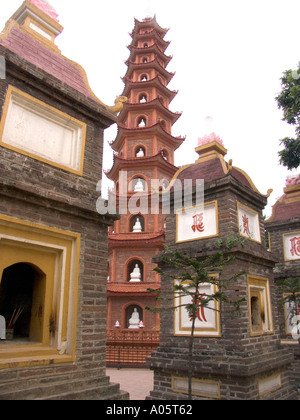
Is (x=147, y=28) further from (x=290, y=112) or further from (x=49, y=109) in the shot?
(x=49, y=109)

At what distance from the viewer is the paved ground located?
33.7 feet

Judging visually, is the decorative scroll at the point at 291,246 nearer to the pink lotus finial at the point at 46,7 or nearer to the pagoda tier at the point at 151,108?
the pink lotus finial at the point at 46,7

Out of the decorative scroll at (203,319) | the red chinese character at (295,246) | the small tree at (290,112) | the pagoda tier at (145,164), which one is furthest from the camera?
the pagoda tier at (145,164)

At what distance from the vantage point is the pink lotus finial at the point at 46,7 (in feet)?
21.2

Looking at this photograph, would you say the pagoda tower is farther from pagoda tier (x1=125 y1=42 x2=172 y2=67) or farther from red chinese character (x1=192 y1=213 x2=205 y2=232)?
red chinese character (x1=192 y1=213 x2=205 y2=232)

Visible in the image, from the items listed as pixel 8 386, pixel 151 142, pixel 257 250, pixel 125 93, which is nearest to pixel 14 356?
pixel 8 386

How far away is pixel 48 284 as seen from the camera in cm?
475

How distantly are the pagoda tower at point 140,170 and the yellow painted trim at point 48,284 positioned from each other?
43.3 ft

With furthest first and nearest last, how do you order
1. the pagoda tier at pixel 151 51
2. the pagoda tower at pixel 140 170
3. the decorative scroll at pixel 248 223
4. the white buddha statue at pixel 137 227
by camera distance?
the pagoda tier at pixel 151 51 → the white buddha statue at pixel 137 227 → the pagoda tower at pixel 140 170 → the decorative scroll at pixel 248 223

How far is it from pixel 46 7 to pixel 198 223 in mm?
5909

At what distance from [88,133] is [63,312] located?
292cm

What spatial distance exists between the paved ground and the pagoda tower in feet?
9.81

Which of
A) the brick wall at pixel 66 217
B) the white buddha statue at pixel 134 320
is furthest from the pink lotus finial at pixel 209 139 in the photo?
the white buddha statue at pixel 134 320

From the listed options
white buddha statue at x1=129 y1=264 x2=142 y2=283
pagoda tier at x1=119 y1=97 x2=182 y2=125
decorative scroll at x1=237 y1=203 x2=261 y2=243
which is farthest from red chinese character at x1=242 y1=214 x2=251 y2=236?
pagoda tier at x1=119 y1=97 x2=182 y2=125
